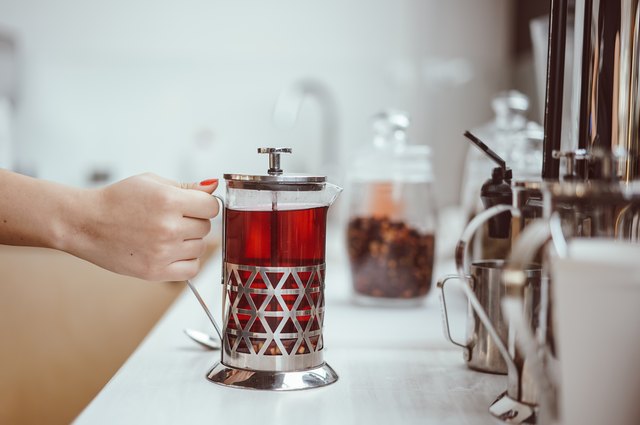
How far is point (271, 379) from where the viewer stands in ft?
2.35

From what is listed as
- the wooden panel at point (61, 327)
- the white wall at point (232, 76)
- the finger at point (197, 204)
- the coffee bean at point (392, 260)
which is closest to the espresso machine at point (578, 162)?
the finger at point (197, 204)

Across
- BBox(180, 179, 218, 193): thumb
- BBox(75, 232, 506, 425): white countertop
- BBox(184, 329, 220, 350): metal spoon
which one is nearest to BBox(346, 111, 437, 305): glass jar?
BBox(75, 232, 506, 425): white countertop

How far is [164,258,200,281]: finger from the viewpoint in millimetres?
766

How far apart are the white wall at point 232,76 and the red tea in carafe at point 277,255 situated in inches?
93.4

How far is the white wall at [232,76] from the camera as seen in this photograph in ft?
10.1

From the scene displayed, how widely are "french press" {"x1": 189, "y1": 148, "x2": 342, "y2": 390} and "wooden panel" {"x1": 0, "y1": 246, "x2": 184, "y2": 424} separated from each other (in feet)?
2.42

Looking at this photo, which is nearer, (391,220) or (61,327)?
(391,220)

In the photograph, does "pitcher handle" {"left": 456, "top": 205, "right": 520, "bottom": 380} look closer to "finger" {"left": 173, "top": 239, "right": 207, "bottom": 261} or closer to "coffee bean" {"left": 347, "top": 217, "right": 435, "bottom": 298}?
"finger" {"left": 173, "top": 239, "right": 207, "bottom": 261}

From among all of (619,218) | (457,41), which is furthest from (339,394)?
(457,41)

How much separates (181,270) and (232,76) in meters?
2.46

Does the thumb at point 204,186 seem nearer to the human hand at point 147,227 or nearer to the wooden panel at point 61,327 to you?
the human hand at point 147,227

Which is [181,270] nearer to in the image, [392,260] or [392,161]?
[392,260]

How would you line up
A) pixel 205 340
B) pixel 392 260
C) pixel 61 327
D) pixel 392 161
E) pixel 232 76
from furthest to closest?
pixel 232 76
pixel 61 327
pixel 392 161
pixel 392 260
pixel 205 340

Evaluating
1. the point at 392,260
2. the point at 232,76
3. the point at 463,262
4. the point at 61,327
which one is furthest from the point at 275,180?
the point at 232,76
